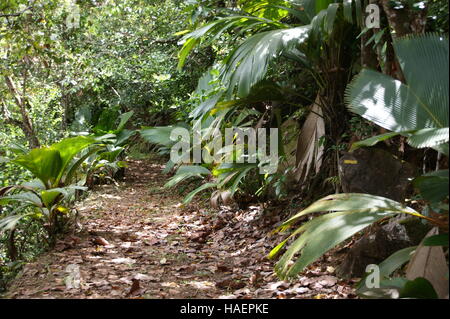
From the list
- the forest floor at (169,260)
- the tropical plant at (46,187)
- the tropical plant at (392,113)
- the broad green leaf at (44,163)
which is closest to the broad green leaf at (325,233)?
the tropical plant at (392,113)

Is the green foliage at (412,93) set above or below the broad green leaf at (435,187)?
above

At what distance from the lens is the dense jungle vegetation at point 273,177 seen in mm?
2195

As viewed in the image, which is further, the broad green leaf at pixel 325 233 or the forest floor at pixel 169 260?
the forest floor at pixel 169 260

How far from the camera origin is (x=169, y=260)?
11.8 ft

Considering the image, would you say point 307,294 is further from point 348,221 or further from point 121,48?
point 121,48

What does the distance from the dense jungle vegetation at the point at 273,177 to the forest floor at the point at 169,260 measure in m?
0.02

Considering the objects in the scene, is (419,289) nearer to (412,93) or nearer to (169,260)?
(412,93)

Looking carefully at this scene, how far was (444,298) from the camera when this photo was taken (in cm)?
195

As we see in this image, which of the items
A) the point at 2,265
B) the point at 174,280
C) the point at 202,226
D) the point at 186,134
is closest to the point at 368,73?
the point at 174,280

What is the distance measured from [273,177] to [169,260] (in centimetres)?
119

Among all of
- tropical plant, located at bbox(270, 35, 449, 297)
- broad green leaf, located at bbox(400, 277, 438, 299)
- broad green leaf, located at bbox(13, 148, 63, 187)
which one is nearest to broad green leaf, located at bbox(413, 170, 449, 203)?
tropical plant, located at bbox(270, 35, 449, 297)

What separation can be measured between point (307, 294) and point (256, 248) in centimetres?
109
